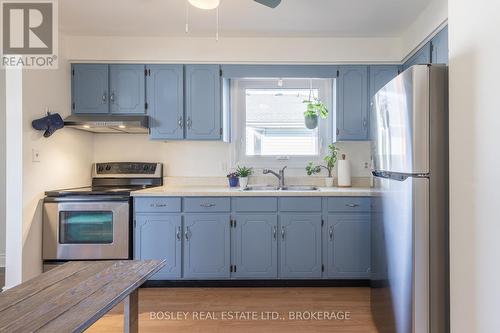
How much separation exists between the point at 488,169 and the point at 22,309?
5.43 feet

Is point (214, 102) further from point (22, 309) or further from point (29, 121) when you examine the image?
point (22, 309)

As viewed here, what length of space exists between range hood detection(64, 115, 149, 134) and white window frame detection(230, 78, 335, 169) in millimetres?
939

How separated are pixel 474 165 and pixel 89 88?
3.12m

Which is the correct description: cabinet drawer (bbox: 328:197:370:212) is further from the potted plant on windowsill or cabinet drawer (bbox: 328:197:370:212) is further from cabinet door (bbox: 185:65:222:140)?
cabinet door (bbox: 185:65:222:140)

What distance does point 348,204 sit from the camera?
2.63 m

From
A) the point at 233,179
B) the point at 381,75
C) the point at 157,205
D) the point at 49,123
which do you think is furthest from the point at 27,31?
the point at 381,75

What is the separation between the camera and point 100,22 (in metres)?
2.67

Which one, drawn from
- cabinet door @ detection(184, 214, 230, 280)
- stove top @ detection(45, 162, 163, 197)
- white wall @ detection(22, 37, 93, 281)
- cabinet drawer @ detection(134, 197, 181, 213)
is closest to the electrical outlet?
white wall @ detection(22, 37, 93, 281)

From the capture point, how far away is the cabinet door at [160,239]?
8.62 ft

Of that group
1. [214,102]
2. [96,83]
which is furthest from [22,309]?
[96,83]

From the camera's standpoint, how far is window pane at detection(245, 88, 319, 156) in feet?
10.8

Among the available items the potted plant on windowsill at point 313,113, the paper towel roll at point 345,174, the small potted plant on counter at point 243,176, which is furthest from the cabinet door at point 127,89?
the paper towel roll at point 345,174

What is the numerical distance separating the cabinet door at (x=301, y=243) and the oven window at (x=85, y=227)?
1.51 metres

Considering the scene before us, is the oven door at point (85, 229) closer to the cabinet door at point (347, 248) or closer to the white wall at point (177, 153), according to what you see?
the white wall at point (177, 153)
